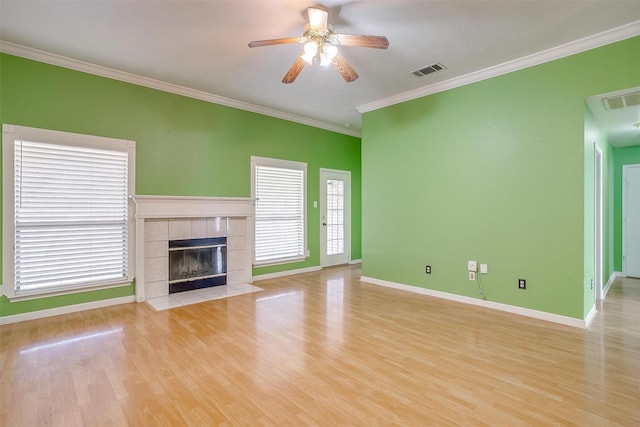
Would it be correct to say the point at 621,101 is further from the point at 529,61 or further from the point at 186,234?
the point at 186,234

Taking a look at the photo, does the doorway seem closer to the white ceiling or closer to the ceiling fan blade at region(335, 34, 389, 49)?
the white ceiling

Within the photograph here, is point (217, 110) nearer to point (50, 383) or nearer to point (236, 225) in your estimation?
point (236, 225)

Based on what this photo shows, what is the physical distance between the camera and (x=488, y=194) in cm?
389

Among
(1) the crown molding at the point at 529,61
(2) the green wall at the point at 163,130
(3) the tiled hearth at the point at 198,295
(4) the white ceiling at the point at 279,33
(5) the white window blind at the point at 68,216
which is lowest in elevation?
(3) the tiled hearth at the point at 198,295

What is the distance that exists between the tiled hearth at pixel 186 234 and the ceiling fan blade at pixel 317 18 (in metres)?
2.96

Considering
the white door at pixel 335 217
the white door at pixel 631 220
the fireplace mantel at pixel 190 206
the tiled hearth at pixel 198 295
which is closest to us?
the tiled hearth at pixel 198 295

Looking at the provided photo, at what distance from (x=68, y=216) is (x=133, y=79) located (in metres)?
1.91

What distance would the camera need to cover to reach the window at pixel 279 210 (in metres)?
5.43

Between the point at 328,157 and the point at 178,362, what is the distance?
15.8ft

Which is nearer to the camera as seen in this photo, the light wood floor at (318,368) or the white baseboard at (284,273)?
the light wood floor at (318,368)

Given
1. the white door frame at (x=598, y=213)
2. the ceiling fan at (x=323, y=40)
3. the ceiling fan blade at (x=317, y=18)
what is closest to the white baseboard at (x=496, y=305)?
the white door frame at (x=598, y=213)

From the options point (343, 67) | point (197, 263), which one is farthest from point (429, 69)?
point (197, 263)

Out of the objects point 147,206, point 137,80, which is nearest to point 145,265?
point 147,206

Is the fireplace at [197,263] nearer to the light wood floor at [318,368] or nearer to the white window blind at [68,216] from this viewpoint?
the white window blind at [68,216]
